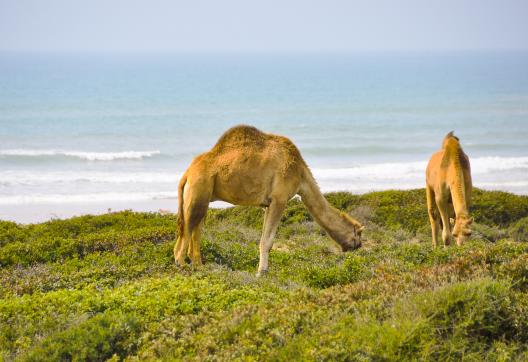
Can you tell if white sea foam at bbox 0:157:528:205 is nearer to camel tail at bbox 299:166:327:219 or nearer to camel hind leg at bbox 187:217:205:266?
camel hind leg at bbox 187:217:205:266

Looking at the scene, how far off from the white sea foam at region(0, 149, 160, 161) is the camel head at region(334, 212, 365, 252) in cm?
3668

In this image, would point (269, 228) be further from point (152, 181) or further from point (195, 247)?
point (152, 181)

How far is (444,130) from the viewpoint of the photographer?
63.7 meters

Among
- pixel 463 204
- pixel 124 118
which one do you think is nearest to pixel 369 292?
pixel 463 204

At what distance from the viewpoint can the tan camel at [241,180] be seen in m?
12.2

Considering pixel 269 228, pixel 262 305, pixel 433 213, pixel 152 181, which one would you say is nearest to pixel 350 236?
pixel 269 228

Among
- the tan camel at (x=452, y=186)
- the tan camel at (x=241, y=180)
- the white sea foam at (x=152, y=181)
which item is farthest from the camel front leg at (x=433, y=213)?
the white sea foam at (x=152, y=181)

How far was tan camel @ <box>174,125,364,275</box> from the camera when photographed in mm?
12227

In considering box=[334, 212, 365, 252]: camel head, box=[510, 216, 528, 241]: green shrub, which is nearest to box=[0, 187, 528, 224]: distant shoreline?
box=[510, 216, 528, 241]: green shrub

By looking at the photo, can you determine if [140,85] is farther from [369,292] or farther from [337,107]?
[369,292]

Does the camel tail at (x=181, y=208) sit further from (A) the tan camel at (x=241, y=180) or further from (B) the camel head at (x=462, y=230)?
(B) the camel head at (x=462, y=230)

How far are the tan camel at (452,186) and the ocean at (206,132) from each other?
19427 millimetres

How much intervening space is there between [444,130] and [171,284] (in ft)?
184

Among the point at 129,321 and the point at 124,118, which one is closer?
the point at 129,321
